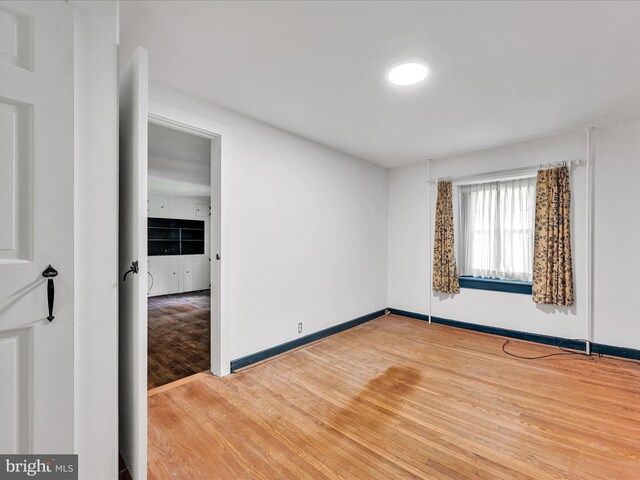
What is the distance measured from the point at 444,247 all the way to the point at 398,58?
2.82 metres

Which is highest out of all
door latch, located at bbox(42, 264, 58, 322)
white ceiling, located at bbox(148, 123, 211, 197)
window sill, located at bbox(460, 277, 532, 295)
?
white ceiling, located at bbox(148, 123, 211, 197)

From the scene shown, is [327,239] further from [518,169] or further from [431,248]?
[518,169]

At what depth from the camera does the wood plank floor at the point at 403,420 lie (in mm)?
1518

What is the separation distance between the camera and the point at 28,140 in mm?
1036

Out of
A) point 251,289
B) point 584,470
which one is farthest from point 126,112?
point 584,470

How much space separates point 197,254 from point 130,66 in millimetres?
6663

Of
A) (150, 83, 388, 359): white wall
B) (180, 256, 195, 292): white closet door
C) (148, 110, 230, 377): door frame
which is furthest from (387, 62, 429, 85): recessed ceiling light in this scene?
(180, 256, 195, 292): white closet door

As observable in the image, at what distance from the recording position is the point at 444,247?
13.2 feet

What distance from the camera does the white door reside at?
1.29 meters

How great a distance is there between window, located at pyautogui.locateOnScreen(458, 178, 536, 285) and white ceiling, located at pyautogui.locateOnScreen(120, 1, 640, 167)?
0.98 meters

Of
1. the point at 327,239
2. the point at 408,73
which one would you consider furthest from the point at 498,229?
the point at 408,73

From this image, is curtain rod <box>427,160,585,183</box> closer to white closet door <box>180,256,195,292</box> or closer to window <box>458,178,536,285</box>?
window <box>458,178,536,285</box>

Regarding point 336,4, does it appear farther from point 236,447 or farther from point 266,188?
point 236,447
